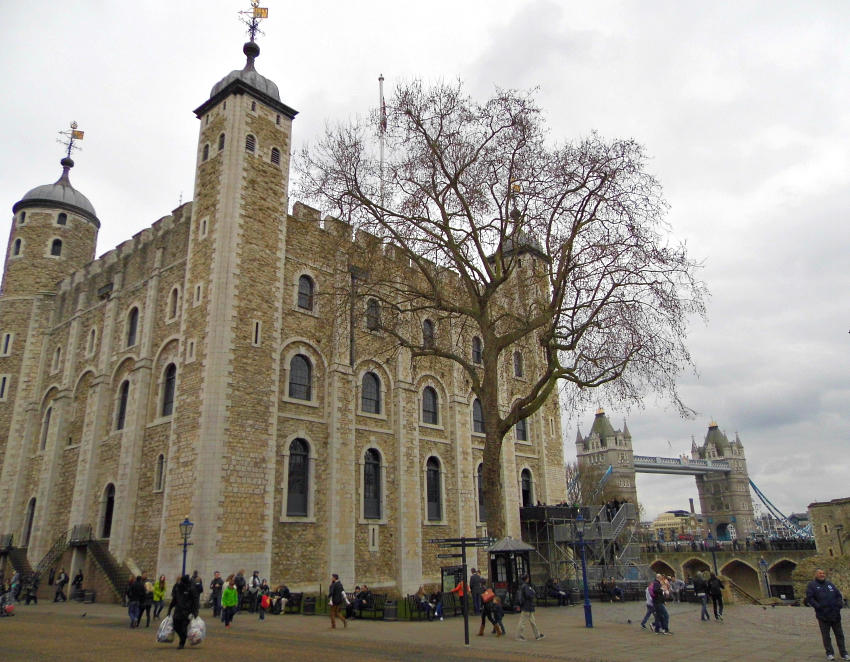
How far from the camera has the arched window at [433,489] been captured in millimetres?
29250

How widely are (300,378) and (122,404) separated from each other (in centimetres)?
872

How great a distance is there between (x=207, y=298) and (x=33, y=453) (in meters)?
17.1

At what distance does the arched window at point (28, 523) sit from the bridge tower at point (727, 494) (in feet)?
427

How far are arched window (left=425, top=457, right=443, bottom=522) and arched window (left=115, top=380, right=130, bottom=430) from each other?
13.8m

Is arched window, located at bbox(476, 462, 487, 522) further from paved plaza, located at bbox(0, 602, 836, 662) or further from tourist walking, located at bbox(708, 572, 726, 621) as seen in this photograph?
tourist walking, located at bbox(708, 572, 726, 621)

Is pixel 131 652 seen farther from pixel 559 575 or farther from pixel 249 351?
pixel 559 575

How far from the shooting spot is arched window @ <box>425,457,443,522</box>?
2925 cm

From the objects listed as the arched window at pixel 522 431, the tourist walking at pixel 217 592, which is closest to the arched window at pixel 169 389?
the tourist walking at pixel 217 592

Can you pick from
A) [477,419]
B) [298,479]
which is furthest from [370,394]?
[477,419]

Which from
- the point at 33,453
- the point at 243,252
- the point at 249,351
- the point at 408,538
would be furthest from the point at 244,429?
the point at 33,453

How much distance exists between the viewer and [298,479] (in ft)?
78.2

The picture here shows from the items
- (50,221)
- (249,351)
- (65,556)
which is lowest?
(65,556)

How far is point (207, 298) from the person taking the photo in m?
23.3

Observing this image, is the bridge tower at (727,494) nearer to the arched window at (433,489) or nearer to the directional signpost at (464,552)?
the arched window at (433,489)
